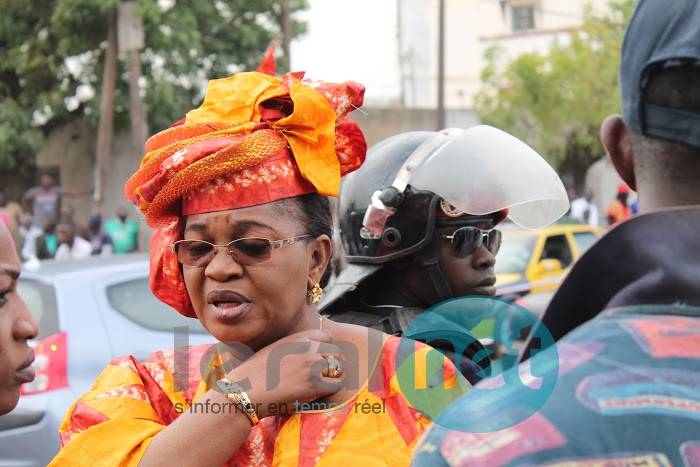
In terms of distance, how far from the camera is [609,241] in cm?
116

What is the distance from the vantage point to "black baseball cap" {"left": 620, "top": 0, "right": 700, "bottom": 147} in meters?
1.12

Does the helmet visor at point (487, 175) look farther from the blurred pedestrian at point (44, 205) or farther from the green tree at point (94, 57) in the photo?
the green tree at point (94, 57)

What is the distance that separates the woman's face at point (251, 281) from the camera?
2.05 metres

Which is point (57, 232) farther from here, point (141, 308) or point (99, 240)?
point (141, 308)

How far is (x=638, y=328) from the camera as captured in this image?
1.10 metres

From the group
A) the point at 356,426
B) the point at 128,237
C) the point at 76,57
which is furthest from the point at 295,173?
the point at 76,57

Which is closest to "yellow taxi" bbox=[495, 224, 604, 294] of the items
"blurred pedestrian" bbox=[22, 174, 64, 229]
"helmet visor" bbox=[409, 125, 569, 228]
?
"helmet visor" bbox=[409, 125, 569, 228]

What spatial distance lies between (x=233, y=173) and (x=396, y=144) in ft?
3.55

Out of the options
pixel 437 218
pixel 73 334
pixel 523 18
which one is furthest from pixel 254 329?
pixel 523 18

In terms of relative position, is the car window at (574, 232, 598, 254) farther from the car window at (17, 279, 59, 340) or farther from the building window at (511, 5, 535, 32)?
the building window at (511, 5, 535, 32)

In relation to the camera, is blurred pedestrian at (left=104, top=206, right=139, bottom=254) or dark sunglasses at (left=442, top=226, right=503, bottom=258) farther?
blurred pedestrian at (left=104, top=206, right=139, bottom=254)

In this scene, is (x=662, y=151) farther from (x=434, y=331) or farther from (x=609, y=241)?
(x=434, y=331)

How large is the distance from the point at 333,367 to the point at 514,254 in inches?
292

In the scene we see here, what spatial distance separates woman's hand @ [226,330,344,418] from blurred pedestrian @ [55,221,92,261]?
11559 millimetres
